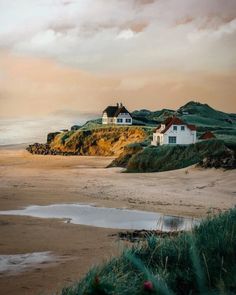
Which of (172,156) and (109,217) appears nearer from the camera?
(109,217)

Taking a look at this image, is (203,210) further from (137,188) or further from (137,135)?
(137,135)

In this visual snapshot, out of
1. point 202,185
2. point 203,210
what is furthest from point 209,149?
point 203,210

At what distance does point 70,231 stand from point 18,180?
49.6ft

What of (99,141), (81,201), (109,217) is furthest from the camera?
(99,141)

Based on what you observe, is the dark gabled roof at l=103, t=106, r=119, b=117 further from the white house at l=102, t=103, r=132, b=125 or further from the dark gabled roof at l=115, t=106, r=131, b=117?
the dark gabled roof at l=115, t=106, r=131, b=117

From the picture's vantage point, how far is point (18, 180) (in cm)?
2661

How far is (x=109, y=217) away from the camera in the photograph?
14695 millimetres

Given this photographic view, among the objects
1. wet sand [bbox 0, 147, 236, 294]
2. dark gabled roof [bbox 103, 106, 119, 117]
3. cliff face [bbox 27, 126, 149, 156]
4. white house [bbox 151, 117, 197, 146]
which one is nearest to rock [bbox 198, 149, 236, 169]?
wet sand [bbox 0, 147, 236, 294]

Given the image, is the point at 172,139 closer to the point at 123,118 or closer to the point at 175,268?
the point at 123,118

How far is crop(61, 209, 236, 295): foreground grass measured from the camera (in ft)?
15.5

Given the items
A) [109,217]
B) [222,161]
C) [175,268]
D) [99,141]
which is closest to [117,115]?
Answer: [99,141]

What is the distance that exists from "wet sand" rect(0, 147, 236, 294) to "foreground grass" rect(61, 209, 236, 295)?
2.13 metres

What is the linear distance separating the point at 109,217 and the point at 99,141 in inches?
1823

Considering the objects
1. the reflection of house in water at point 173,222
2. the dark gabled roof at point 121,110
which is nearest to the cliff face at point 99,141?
the dark gabled roof at point 121,110
